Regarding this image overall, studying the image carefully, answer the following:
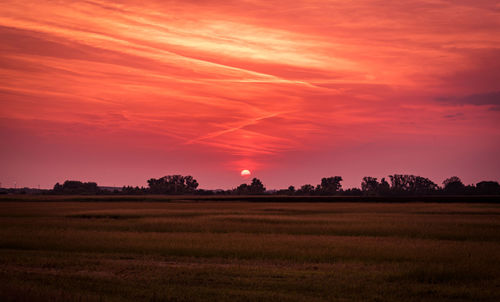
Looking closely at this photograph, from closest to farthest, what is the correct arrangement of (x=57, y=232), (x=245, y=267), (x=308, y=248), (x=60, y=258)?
1. (x=245, y=267)
2. (x=60, y=258)
3. (x=308, y=248)
4. (x=57, y=232)

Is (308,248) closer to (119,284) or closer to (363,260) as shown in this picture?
(363,260)

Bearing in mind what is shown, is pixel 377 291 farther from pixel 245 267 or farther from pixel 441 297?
pixel 245 267

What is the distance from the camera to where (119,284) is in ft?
62.6

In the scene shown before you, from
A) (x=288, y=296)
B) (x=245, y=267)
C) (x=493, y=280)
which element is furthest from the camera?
(x=245, y=267)

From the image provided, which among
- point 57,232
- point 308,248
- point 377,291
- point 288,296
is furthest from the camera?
point 57,232

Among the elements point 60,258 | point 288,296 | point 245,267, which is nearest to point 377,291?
point 288,296

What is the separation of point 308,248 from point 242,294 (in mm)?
13689

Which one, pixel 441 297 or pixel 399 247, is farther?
pixel 399 247

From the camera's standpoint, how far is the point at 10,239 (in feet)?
113

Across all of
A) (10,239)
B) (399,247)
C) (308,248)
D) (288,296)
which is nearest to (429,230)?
(399,247)

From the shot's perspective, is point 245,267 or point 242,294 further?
A: point 245,267

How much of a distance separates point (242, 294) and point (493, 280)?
421 inches

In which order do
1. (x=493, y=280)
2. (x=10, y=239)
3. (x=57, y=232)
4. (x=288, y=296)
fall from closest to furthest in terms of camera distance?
(x=288, y=296)
(x=493, y=280)
(x=10, y=239)
(x=57, y=232)

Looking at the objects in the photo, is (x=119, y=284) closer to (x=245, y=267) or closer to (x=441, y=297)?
(x=245, y=267)
